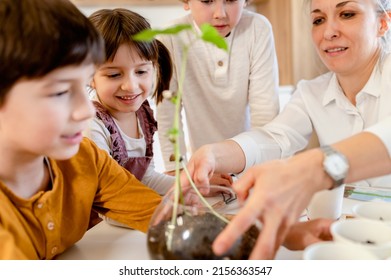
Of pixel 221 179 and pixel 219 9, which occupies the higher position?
pixel 219 9

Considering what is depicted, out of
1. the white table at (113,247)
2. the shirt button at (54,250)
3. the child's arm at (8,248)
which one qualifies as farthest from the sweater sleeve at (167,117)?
the child's arm at (8,248)

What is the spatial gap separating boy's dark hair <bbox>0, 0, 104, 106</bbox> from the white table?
1.02 ft

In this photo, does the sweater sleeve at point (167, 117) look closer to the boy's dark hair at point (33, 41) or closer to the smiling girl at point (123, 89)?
the smiling girl at point (123, 89)

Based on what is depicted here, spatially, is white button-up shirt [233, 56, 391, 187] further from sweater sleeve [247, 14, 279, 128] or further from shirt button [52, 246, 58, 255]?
shirt button [52, 246, 58, 255]

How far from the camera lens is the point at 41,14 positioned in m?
0.64

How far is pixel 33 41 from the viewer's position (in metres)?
0.63

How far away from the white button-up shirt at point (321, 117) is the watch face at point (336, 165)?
0.43 meters

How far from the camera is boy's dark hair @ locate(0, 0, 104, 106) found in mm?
631

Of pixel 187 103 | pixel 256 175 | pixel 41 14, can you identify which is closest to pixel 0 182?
pixel 41 14

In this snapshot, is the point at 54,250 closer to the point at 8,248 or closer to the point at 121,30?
the point at 8,248

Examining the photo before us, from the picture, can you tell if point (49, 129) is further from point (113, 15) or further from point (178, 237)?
point (113, 15)

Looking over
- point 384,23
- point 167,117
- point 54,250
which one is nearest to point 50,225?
point 54,250

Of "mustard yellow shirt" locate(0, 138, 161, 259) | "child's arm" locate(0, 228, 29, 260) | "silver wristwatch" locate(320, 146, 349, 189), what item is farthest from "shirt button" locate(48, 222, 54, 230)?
"silver wristwatch" locate(320, 146, 349, 189)

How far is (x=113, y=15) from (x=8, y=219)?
67 cm
